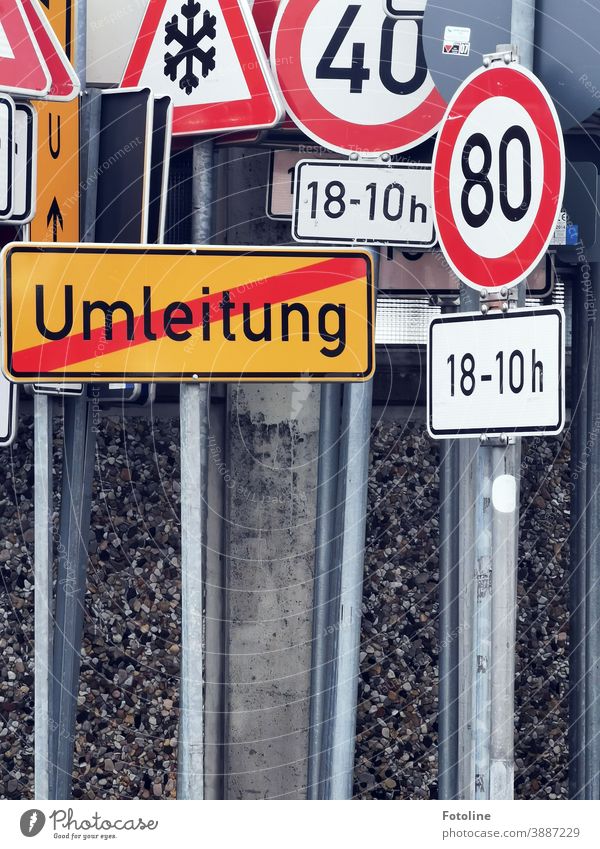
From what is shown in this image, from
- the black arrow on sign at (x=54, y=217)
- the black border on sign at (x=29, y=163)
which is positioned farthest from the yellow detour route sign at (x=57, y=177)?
the black border on sign at (x=29, y=163)

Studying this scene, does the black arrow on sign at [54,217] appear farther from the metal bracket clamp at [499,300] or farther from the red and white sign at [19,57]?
the metal bracket clamp at [499,300]

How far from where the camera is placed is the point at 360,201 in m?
4.07

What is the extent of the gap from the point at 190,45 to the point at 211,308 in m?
1.24

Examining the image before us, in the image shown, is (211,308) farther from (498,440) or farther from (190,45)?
(190,45)

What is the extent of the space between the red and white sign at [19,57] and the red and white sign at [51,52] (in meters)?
0.03

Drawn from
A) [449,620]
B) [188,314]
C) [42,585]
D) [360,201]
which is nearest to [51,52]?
[188,314]

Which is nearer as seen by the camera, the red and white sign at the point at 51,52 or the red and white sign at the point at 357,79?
the red and white sign at the point at 51,52

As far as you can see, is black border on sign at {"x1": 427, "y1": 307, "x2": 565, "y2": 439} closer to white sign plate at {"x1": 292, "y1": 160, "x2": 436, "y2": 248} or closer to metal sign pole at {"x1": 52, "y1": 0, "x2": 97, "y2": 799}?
white sign plate at {"x1": 292, "y1": 160, "x2": 436, "y2": 248}

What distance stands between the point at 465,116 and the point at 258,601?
2.85 meters

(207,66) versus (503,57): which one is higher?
(207,66)

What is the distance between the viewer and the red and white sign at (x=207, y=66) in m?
3.93

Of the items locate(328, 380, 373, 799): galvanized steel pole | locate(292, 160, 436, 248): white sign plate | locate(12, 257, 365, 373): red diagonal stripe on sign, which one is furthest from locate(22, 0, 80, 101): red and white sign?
locate(328, 380, 373, 799): galvanized steel pole

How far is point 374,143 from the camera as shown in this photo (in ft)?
13.8

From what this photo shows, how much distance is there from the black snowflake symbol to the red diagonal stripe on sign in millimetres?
1108
